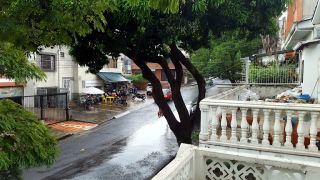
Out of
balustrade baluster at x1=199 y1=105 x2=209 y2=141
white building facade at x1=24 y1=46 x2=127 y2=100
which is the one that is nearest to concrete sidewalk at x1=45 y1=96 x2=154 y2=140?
white building facade at x1=24 y1=46 x2=127 y2=100

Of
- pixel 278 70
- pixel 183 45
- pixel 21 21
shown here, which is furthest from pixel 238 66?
pixel 21 21

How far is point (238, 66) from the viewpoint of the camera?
24094 mm

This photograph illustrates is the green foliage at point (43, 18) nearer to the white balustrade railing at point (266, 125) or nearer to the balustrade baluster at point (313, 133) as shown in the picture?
the white balustrade railing at point (266, 125)

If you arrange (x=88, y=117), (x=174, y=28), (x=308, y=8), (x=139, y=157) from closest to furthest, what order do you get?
(x=174, y=28)
(x=308, y=8)
(x=139, y=157)
(x=88, y=117)

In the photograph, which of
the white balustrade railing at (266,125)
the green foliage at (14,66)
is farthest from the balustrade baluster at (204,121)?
the green foliage at (14,66)

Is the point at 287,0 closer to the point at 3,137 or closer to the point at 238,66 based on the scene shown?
the point at 3,137

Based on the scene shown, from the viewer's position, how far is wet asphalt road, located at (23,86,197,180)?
1132 centimetres

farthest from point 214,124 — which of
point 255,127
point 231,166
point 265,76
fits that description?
point 265,76

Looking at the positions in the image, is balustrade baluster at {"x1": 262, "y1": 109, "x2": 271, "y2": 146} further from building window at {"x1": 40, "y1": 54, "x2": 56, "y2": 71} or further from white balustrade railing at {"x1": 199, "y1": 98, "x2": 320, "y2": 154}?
building window at {"x1": 40, "y1": 54, "x2": 56, "y2": 71}

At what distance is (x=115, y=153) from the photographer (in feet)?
46.4

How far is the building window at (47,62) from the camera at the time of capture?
2624cm

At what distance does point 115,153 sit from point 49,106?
385 inches

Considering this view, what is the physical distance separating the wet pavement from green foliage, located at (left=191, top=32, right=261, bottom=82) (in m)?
6.45

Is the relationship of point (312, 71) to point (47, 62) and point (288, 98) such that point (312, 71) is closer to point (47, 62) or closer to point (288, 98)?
point (288, 98)
